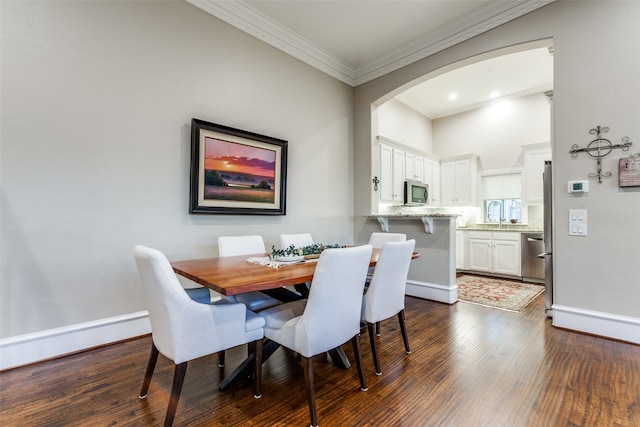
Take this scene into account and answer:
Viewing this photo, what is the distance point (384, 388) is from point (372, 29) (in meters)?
3.79

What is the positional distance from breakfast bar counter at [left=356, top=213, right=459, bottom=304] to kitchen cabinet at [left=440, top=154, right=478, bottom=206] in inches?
97.7

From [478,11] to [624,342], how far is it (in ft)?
11.5

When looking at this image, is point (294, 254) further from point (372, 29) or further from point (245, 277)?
point (372, 29)

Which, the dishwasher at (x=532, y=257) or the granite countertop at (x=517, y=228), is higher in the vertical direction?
the granite countertop at (x=517, y=228)

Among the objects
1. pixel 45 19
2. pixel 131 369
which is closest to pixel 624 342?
pixel 131 369

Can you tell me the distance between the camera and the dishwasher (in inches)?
188

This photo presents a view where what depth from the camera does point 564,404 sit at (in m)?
1.69

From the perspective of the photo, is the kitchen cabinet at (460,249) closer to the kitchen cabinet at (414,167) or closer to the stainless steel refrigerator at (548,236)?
the kitchen cabinet at (414,167)

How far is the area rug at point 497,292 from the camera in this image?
364cm

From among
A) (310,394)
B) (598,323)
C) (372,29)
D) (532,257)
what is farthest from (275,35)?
(532,257)

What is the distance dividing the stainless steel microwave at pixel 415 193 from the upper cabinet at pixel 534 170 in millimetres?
1712

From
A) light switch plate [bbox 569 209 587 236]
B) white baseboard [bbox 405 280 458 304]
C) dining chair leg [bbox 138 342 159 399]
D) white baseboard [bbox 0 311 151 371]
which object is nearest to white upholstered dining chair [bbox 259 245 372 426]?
dining chair leg [bbox 138 342 159 399]

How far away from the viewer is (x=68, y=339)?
2271 millimetres

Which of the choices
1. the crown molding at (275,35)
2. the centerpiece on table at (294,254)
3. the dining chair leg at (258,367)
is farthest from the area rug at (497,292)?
the crown molding at (275,35)
